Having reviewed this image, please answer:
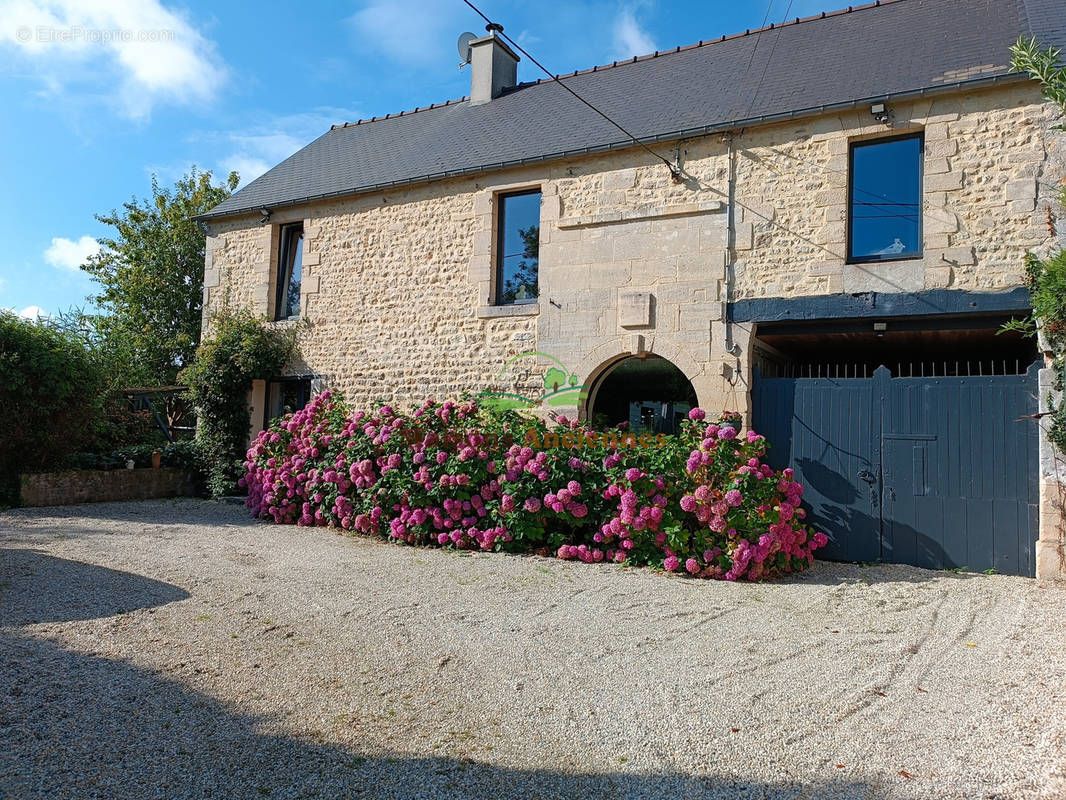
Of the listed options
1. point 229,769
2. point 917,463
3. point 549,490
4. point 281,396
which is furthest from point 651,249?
point 229,769

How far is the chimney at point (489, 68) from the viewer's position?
11023 millimetres

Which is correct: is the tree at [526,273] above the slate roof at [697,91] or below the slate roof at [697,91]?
below

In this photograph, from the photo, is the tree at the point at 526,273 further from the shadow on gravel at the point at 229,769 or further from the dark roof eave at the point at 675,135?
the shadow on gravel at the point at 229,769

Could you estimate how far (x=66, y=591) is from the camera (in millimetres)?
4574

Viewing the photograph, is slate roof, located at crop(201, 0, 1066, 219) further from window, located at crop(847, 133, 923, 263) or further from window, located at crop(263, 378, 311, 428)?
window, located at crop(263, 378, 311, 428)

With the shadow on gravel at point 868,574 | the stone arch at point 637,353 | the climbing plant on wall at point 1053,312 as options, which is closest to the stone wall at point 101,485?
the stone arch at point 637,353

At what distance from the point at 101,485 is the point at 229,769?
8.23m

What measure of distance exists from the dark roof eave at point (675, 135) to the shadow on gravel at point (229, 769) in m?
6.34

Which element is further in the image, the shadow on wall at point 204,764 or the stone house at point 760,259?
the stone house at point 760,259

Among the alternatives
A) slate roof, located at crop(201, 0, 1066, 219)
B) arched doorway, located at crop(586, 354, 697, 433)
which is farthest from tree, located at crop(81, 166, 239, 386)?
arched doorway, located at crop(586, 354, 697, 433)

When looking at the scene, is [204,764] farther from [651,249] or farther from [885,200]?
[885,200]

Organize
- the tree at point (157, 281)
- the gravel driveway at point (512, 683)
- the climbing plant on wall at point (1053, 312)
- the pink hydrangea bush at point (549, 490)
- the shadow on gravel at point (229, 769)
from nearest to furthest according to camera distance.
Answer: the shadow on gravel at point (229, 769) → the gravel driveway at point (512, 683) → the climbing plant on wall at point (1053, 312) → the pink hydrangea bush at point (549, 490) → the tree at point (157, 281)

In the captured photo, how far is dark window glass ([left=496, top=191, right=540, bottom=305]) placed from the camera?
8.77 metres

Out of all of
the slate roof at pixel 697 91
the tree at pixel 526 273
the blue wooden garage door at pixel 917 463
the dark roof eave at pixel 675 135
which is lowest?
the blue wooden garage door at pixel 917 463
